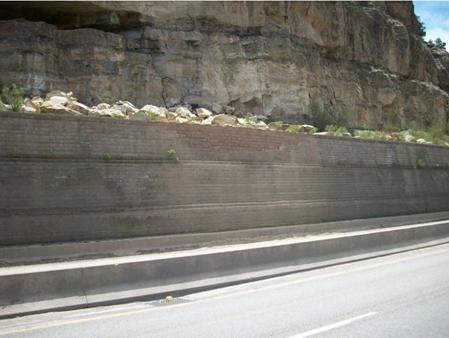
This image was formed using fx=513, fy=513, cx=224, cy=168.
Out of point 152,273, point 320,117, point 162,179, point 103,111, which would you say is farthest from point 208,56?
point 152,273

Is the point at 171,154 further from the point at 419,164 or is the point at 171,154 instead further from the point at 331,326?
the point at 419,164

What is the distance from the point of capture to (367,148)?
23375 mm

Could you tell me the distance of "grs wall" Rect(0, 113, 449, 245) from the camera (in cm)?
1323

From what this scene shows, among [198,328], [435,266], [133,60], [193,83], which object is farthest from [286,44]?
[198,328]

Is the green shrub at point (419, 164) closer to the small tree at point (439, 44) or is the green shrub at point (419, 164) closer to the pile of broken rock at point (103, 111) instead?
the pile of broken rock at point (103, 111)

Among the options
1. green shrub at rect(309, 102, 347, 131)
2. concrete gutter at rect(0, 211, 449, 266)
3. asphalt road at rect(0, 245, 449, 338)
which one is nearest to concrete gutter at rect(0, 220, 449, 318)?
asphalt road at rect(0, 245, 449, 338)

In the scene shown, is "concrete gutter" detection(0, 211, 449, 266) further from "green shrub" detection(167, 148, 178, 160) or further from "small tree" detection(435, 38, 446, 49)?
"small tree" detection(435, 38, 446, 49)

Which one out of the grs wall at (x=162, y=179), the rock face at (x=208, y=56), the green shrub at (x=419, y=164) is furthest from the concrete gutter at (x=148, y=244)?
the rock face at (x=208, y=56)

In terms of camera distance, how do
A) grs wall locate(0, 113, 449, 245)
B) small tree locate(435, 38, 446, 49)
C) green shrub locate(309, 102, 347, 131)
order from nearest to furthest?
grs wall locate(0, 113, 449, 245)
green shrub locate(309, 102, 347, 131)
small tree locate(435, 38, 446, 49)

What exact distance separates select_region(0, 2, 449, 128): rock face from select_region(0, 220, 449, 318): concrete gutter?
19.2 meters

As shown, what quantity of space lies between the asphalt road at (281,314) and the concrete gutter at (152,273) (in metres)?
0.19

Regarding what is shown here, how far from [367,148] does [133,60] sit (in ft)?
47.8

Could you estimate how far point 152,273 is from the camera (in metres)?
8.78

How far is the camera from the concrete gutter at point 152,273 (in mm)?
7410
